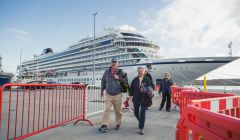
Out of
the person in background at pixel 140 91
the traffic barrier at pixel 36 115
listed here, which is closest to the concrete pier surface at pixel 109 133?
the traffic barrier at pixel 36 115

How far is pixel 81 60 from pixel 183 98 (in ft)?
125

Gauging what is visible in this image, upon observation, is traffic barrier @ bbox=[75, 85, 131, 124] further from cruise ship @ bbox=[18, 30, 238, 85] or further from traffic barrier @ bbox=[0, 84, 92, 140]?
cruise ship @ bbox=[18, 30, 238, 85]

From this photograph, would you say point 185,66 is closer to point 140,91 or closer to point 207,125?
point 140,91

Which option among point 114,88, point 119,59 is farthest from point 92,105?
point 119,59

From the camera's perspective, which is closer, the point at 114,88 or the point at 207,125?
the point at 207,125

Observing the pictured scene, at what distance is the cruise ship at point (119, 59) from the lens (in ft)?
87.5

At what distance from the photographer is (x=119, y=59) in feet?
112

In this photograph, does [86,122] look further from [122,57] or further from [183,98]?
[122,57]

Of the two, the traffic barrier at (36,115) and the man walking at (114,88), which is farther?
the man walking at (114,88)

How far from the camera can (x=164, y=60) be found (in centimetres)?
2772

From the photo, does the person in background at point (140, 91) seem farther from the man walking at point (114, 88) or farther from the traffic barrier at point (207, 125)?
the traffic barrier at point (207, 125)

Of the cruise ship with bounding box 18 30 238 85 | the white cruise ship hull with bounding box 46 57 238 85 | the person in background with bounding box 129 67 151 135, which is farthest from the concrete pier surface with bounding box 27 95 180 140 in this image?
the white cruise ship hull with bounding box 46 57 238 85

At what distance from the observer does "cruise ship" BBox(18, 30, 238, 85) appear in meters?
26.7

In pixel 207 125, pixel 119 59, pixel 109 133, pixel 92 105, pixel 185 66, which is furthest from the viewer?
pixel 119 59
